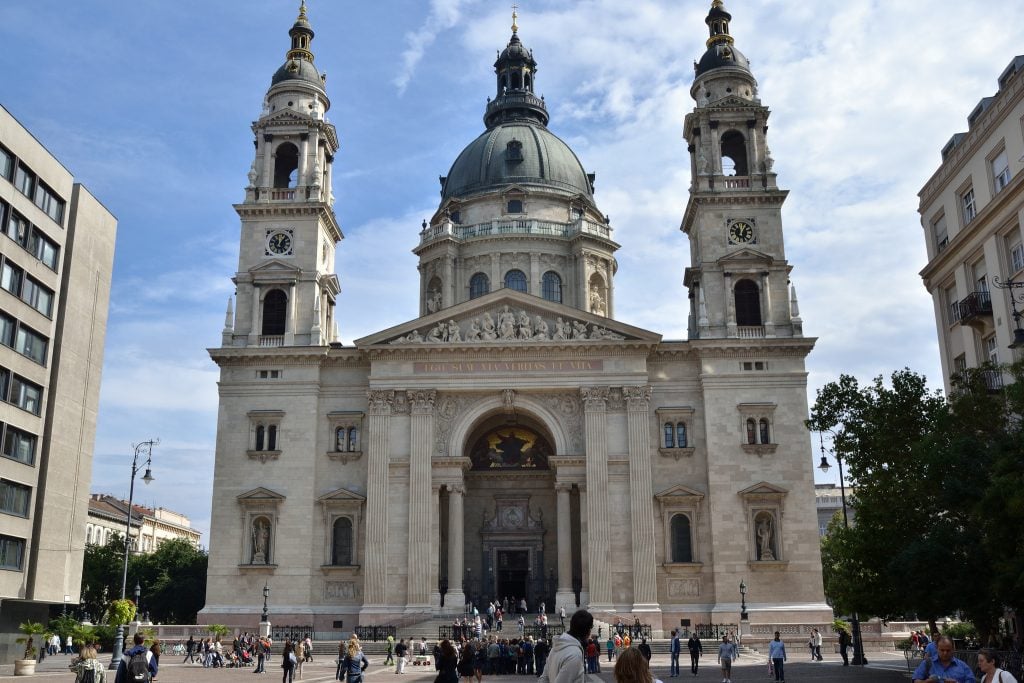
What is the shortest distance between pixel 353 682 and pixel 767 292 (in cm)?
3762

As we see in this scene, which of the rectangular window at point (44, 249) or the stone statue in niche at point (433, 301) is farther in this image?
the stone statue in niche at point (433, 301)

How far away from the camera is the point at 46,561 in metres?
36.0

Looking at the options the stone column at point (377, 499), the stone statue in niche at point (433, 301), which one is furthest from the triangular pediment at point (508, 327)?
the stone statue in niche at point (433, 301)

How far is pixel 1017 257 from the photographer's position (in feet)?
99.5

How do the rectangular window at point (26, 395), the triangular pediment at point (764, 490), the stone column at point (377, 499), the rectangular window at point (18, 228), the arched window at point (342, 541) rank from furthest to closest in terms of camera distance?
the arched window at point (342, 541) < the triangular pediment at point (764, 490) < the stone column at point (377, 499) < the rectangular window at point (26, 395) < the rectangular window at point (18, 228)

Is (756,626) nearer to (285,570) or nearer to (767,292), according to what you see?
(767,292)

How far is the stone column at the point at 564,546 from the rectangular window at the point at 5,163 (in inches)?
1113

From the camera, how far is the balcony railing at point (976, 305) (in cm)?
3170

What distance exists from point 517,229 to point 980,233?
3502 cm

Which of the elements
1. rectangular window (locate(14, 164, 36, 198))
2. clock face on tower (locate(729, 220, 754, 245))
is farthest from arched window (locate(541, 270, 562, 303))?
rectangular window (locate(14, 164, 36, 198))

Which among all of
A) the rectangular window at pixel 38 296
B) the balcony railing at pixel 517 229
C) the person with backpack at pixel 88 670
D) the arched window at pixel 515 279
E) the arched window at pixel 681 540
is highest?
the balcony railing at pixel 517 229

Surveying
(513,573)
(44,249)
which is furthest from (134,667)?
(513,573)

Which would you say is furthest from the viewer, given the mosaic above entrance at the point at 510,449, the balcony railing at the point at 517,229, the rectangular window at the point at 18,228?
the balcony railing at the point at 517,229

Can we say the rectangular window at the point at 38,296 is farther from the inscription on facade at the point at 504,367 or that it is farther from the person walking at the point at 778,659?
the person walking at the point at 778,659
